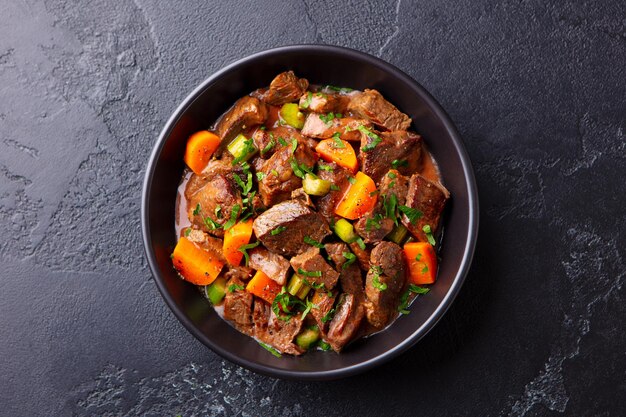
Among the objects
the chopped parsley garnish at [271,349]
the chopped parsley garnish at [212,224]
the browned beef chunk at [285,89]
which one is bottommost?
the chopped parsley garnish at [271,349]

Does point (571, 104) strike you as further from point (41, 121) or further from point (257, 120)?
point (41, 121)

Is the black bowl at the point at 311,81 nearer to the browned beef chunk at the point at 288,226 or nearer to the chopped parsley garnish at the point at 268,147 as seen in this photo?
the chopped parsley garnish at the point at 268,147

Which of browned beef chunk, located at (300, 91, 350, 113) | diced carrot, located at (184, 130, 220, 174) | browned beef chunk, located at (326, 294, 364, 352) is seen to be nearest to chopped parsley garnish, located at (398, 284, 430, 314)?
browned beef chunk, located at (326, 294, 364, 352)

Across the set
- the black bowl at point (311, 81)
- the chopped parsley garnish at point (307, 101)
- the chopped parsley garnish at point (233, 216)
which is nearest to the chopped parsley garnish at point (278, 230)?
the chopped parsley garnish at point (233, 216)

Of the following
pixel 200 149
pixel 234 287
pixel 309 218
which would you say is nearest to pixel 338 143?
pixel 309 218

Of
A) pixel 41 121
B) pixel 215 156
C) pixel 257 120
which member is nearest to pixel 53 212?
pixel 41 121

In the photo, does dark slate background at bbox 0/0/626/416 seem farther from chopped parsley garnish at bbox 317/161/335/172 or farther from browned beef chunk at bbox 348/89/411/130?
chopped parsley garnish at bbox 317/161/335/172

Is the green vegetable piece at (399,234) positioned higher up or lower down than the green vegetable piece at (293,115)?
lower down

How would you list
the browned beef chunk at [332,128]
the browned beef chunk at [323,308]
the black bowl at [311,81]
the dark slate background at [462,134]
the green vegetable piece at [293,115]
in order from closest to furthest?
the black bowl at [311,81]
the browned beef chunk at [323,308]
the browned beef chunk at [332,128]
the green vegetable piece at [293,115]
the dark slate background at [462,134]
